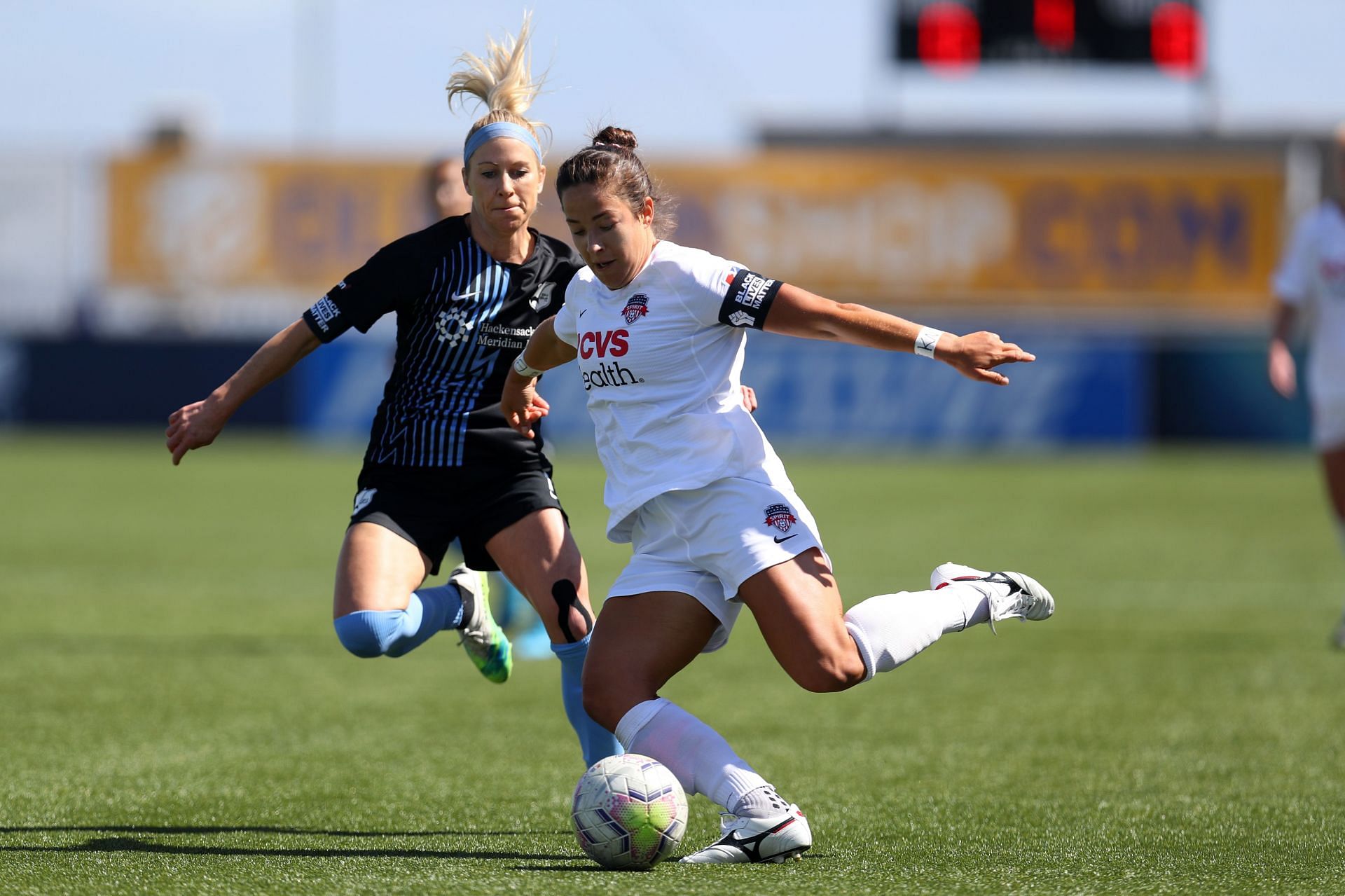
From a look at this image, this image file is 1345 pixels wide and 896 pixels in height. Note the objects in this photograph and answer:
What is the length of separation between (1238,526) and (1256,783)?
30.8ft

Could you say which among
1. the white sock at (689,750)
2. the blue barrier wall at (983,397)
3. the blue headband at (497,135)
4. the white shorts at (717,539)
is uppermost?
the blue headband at (497,135)

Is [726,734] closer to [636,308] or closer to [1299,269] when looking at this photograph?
[636,308]

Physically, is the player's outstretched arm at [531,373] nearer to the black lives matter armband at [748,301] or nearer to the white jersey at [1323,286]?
the black lives matter armband at [748,301]

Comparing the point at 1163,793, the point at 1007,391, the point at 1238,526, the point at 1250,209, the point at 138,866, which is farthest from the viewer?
the point at 1250,209

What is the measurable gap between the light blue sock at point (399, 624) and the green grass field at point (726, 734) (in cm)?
45

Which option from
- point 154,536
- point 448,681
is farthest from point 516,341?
point 154,536

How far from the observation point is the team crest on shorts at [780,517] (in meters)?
→ 4.01

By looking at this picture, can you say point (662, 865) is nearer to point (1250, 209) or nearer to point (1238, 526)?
point (1238, 526)

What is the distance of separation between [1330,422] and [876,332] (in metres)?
4.76

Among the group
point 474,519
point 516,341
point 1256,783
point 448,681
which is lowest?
point 448,681

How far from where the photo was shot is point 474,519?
4734mm

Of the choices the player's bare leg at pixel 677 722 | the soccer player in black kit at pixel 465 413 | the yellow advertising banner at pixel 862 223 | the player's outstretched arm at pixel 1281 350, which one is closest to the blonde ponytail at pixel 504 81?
the soccer player in black kit at pixel 465 413

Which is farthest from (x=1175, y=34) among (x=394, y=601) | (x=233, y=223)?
(x=394, y=601)

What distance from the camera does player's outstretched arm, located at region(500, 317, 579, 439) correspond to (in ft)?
14.3
